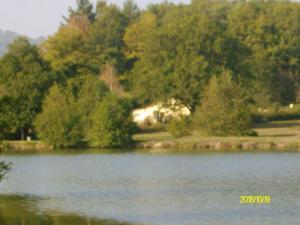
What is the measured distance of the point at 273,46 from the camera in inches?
3925

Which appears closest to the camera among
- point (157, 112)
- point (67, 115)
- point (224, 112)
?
point (224, 112)

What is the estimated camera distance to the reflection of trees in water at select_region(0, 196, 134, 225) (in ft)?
94.9

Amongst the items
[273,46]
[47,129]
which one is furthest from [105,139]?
[273,46]

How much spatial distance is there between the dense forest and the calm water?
32.1 feet

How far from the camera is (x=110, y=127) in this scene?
69.0m

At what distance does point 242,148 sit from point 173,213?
32622mm

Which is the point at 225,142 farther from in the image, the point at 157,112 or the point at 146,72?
the point at 146,72

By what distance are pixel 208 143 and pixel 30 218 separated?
3648 centimetres

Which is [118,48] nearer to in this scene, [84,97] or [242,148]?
[84,97]

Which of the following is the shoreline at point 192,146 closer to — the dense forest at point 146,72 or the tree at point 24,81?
the dense forest at point 146,72

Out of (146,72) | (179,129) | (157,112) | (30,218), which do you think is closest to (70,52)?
(146,72)

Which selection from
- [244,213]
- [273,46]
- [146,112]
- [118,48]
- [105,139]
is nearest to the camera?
[244,213]

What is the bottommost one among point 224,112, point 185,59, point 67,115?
point 224,112
